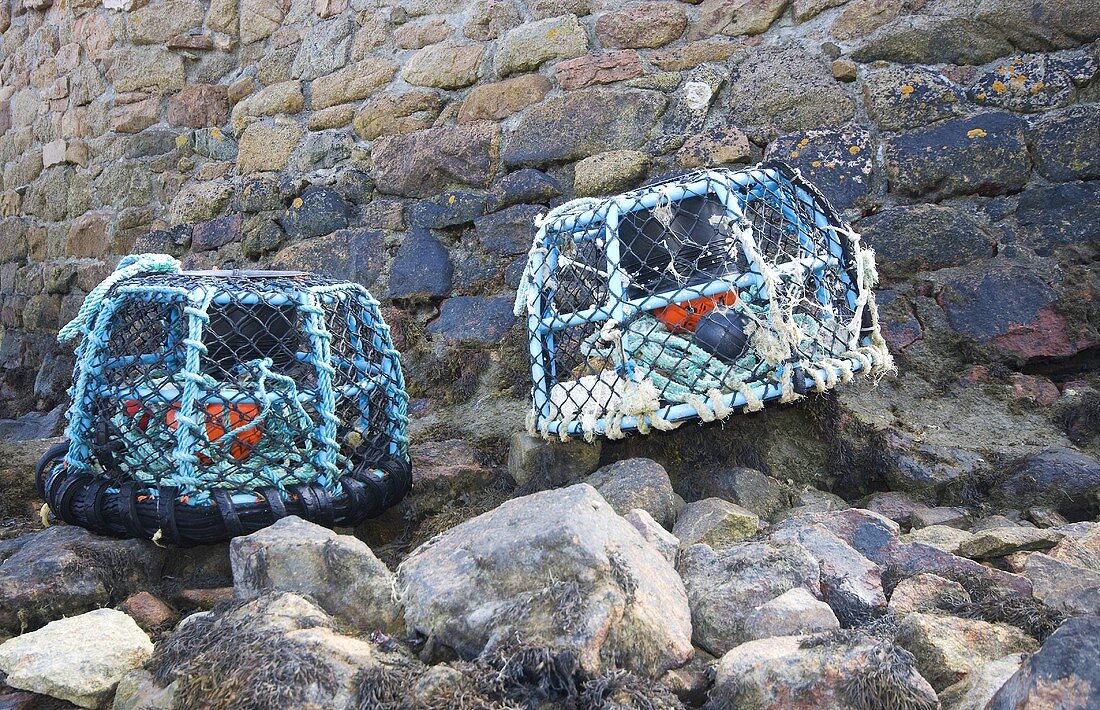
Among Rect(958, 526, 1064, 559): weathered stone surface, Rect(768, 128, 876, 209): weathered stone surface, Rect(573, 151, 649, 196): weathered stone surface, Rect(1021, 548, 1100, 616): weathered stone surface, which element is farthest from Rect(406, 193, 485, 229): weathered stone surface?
Rect(1021, 548, 1100, 616): weathered stone surface

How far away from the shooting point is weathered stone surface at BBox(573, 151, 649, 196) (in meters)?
3.18

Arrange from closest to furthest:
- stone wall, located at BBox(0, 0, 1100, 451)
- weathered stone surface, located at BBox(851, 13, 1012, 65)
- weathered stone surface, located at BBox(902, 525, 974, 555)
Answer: weathered stone surface, located at BBox(902, 525, 974, 555) → stone wall, located at BBox(0, 0, 1100, 451) → weathered stone surface, located at BBox(851, 13, 1012, 65)

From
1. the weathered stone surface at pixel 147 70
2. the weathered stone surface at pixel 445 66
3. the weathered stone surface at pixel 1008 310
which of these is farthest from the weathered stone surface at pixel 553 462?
the weathered stone surface at pixel 147 70

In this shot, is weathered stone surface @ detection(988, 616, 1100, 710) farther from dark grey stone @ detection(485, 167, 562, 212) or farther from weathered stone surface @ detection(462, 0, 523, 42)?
weathered stone surface @ detection(462, 0, 523, 42)

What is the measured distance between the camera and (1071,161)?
2.70 metres

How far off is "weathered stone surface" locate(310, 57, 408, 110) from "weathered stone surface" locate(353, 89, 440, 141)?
0.29 ft

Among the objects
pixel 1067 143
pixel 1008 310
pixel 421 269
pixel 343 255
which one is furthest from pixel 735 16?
pixel 343 255

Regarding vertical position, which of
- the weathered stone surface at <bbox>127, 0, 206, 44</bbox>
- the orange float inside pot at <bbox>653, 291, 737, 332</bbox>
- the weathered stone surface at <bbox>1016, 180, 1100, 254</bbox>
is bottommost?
the weathered stone surface at <bbox>1016, 180, 1100, 254</bbox>

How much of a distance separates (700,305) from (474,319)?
4.70 feet

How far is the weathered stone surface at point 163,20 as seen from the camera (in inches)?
172

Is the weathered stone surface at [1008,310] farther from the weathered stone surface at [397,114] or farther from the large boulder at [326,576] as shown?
the weathered stone surface at [397,114]

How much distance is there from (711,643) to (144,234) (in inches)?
156

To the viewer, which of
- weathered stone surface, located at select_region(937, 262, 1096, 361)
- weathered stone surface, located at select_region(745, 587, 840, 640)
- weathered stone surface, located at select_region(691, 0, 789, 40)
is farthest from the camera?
weathered stone surface, located at select_region(691, 0, 789, 40)

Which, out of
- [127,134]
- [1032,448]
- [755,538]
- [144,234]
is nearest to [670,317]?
[755,538]
